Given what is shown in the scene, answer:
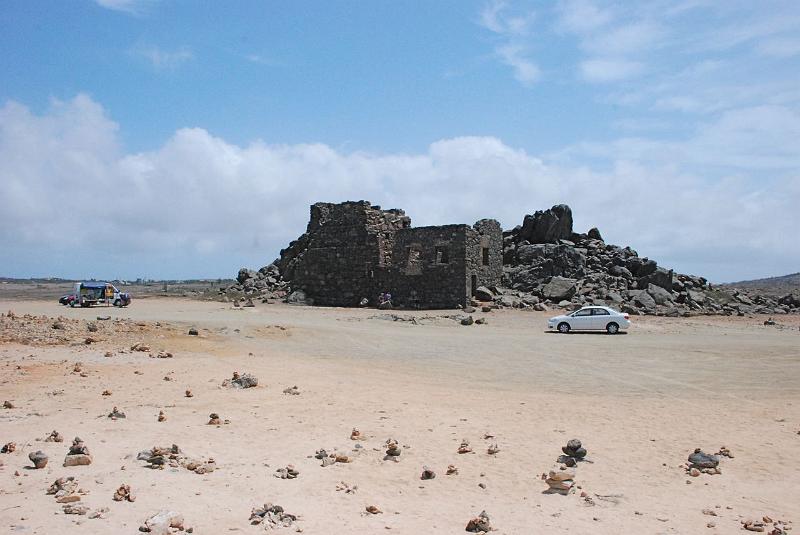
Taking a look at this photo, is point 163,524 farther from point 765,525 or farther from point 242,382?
point 242,382

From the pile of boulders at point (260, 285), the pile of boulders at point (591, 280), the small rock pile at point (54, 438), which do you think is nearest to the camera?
the small rock pile at point (54, 438)

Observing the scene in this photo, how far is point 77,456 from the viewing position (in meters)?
7.86

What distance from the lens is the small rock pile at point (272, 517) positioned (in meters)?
6.56

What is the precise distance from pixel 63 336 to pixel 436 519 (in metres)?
14.1

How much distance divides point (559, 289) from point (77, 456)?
3066 centimetres

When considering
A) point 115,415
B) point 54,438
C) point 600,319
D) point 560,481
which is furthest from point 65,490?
point 600,319

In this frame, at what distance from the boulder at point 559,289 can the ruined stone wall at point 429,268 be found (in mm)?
4462

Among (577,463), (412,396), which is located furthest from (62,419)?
(577,463)

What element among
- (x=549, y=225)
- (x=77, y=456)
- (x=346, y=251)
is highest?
(x=549, y=225)

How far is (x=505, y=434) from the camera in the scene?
10.5 m

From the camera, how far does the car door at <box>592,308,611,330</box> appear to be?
26.6m

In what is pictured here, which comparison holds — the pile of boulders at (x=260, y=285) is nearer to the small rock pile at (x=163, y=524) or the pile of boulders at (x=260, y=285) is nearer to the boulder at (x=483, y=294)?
the boulder at (x=483, y=294)

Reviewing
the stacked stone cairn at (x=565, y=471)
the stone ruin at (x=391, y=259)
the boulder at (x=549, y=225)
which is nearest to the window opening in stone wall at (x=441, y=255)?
the stone ruin at (x=391, y=259)

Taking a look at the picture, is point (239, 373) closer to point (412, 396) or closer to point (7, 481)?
point (412, 396)
